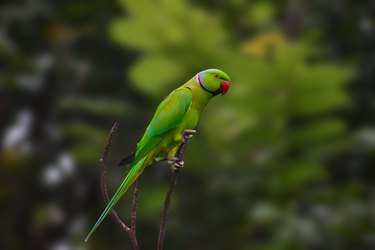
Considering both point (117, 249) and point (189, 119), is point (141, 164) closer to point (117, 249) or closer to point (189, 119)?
point (189, 119)

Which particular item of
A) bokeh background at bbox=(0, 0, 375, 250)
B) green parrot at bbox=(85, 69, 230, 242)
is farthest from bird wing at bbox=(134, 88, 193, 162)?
bokeh background at bbox=(0, 0, 375, 250)

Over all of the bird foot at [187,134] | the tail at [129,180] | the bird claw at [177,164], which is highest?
the bird foot at [187,134]

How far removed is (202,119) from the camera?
2.01m

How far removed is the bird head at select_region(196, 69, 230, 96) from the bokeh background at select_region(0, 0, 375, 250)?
3.65 ft

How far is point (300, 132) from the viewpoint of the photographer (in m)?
1.82

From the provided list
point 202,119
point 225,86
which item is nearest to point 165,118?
point 225,86

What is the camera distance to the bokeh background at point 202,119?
1.81m

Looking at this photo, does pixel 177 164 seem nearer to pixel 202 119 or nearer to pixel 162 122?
pixel 162 122

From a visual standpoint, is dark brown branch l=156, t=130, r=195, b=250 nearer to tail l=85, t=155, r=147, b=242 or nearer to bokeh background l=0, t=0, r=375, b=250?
tail l=85, t=155, r=147, b=242

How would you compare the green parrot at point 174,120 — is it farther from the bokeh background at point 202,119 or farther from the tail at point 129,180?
the bokeh background at point 202,119

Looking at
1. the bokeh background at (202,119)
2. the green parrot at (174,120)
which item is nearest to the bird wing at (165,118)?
the green parrot at (174,120)

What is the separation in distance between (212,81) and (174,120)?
3.1 inches

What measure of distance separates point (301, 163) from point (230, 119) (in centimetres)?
28

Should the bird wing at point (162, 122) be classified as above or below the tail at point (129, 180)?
above
